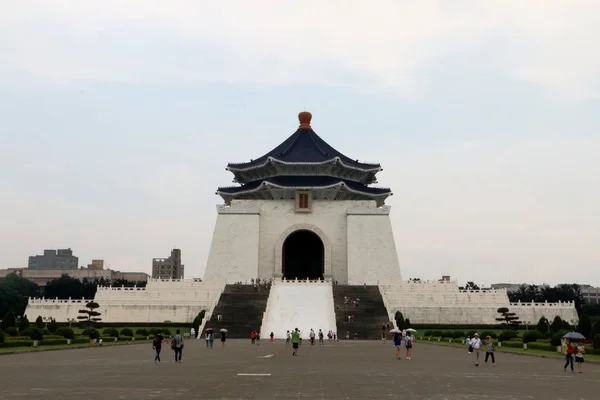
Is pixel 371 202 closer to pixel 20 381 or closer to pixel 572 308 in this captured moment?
pixel 572 308

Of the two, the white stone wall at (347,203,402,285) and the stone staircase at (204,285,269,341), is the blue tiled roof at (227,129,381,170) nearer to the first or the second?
the white stone wall at (347,203,402,285)

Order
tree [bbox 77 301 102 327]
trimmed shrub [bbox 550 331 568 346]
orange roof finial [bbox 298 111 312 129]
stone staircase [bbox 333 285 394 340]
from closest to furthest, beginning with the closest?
trimmed shrub [bbox 550 331 568 346]
stone staircase [bbox 333 285 394 340]
tree [bbox 77 301 102 327]
orange roof finial [bbox 298 111 312 129]

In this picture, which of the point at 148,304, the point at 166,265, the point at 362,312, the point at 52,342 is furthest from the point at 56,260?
the point at 52,342

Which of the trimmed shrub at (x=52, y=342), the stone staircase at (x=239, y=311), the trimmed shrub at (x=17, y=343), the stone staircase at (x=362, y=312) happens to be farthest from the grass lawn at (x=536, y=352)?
the trimmed shrub at (x=17, y=343)

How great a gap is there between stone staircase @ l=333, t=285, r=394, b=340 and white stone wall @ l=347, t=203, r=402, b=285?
5.57 m

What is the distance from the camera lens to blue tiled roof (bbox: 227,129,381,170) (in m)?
45.8

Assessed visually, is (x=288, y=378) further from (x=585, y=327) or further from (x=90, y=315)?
(x=90, y=315)

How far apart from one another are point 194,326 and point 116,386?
20368 millimetres

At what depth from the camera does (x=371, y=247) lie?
4369 cm

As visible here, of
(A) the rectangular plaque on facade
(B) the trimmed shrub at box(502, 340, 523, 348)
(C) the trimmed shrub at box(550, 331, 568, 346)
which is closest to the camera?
(C) the trimmed shrub at box(550, 331, 568, 346)

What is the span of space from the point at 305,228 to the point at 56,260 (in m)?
115

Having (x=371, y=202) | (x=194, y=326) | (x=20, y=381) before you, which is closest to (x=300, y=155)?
(x=371, y=202)

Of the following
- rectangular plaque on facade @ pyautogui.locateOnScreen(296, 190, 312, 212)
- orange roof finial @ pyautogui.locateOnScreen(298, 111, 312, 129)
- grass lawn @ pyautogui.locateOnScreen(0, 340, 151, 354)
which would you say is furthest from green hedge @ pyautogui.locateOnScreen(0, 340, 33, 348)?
orange roof finial @ pyautogui.locateOnScreen(298, 111, 312, 129)

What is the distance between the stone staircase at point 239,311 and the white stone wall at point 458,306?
640cm
